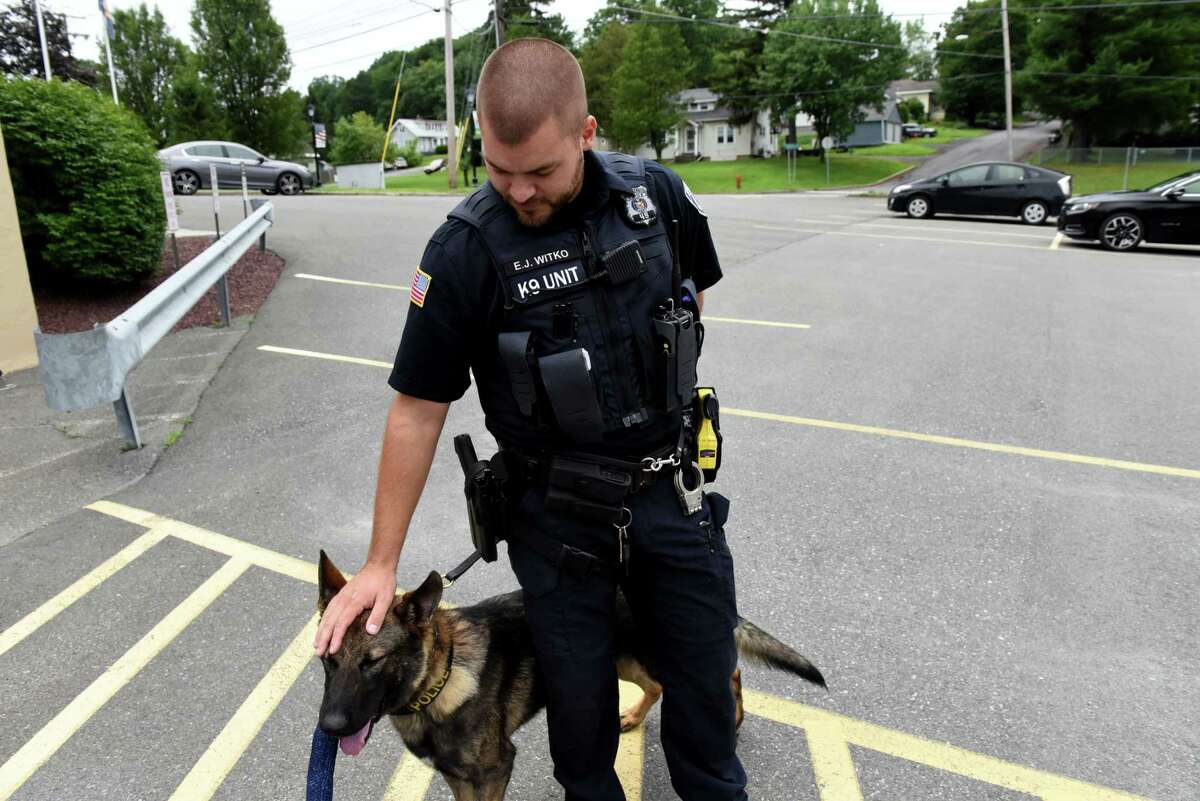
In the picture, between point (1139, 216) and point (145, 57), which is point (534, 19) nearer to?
point (145, 57)

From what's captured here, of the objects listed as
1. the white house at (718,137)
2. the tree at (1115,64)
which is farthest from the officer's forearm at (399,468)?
the white house at (718,137)

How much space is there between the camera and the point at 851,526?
4.30 meters

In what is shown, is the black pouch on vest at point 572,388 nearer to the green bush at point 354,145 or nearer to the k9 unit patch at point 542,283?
the k9 unit patch at point 542,283

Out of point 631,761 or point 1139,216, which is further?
point 1139,216

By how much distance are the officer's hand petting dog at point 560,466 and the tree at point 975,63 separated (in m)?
70.3

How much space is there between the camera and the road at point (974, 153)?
1653 inches

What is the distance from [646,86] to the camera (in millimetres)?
46688

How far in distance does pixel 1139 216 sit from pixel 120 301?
16012mm

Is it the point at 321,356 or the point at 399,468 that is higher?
the point at 399,468

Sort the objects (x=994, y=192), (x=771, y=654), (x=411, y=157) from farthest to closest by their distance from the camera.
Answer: (x=411, y=157)
(x=994, y=192)
(x=771, y=654)

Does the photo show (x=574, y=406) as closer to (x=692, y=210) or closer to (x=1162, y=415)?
(x=692, y=210)

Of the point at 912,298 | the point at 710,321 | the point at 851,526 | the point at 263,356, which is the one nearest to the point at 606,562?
the point at 851,526

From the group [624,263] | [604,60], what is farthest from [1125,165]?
[604,60]

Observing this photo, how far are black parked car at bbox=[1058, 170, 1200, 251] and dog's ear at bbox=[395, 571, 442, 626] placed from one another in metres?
16.1
